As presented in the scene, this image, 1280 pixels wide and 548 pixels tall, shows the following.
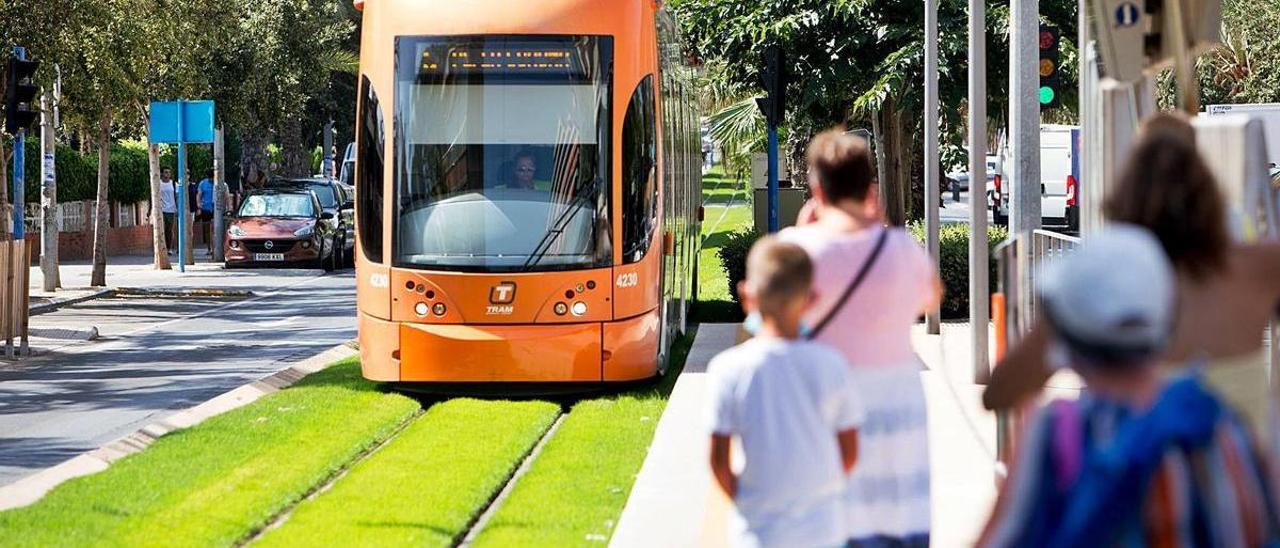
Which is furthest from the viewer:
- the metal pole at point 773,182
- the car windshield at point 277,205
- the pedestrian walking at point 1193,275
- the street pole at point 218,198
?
the street pole at point 218,198

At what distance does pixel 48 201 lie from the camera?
95.2ft

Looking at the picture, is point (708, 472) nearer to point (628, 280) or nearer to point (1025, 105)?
point (1025, 105)

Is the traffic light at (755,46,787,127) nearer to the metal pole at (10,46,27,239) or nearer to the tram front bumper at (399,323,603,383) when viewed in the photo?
the tram front bumper at (399,323,603,383)

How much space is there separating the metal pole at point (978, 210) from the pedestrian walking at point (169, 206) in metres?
27.5

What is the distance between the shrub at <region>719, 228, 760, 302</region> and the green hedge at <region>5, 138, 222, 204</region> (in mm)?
17530

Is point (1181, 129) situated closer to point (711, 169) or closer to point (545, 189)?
point (545, 189)

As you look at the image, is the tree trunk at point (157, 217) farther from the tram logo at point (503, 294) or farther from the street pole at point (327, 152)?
the tram logo at point (503, 294)

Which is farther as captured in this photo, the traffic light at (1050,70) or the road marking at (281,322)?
the road marking at (281,322)

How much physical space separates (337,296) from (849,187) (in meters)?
24.4

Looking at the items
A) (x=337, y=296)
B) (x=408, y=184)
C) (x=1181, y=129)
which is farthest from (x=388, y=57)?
(x=337, y=296)

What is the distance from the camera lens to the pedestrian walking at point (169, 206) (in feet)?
141

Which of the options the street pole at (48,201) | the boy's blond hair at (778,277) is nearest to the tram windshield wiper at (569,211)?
the boy's blond hair at (778,277)

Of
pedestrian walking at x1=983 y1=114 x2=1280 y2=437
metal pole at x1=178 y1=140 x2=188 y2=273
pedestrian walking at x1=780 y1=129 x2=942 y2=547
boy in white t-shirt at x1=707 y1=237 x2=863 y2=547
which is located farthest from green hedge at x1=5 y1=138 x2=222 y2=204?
pedestrian walking at x1=983 y1=114 x2=1280 y2=437

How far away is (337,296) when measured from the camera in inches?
1173
